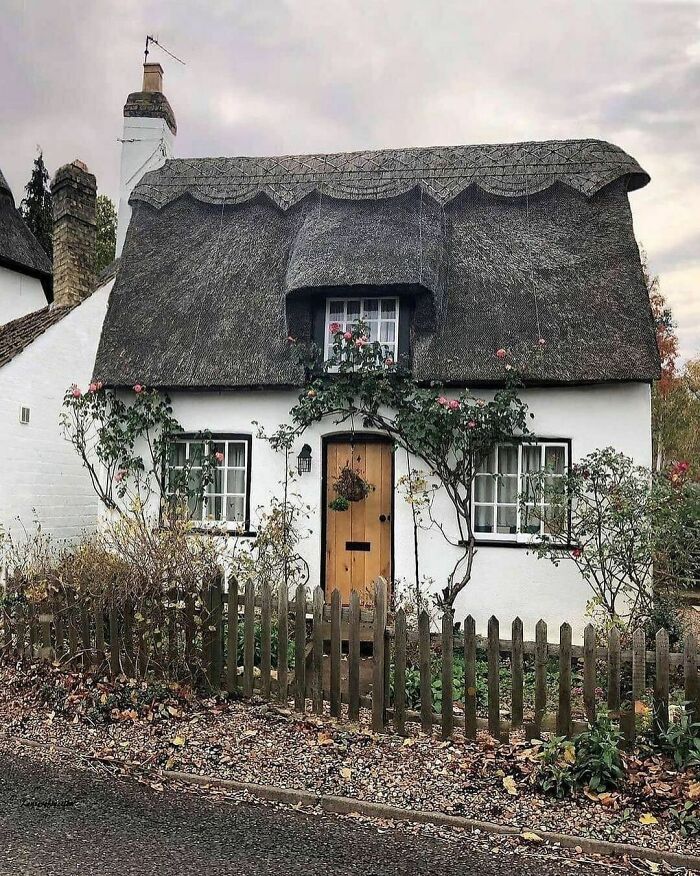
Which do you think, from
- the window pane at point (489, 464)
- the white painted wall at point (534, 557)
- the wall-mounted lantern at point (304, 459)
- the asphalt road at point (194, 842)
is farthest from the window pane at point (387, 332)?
the asphalt road at point (194, 842)

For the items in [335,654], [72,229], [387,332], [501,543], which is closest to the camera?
[335,654]

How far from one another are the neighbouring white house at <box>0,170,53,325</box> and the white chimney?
4.02m

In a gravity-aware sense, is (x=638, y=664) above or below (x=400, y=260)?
below

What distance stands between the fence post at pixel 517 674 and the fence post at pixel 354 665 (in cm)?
122

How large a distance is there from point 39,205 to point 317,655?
Result: 2521 cm

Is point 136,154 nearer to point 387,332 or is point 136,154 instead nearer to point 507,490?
point 387,332

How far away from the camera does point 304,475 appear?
9.54 meters

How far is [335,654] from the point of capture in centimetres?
566

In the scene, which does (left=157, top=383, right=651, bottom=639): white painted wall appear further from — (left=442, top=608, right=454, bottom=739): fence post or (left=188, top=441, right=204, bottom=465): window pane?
(left=442, top=608, right=454, bottom=739): fence post

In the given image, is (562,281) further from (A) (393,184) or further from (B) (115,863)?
(B) (115,863)

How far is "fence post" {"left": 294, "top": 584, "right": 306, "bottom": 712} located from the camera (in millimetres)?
5680

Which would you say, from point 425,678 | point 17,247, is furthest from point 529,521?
point 17,247

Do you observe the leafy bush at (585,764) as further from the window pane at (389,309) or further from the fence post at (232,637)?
the window pane at (389,309)

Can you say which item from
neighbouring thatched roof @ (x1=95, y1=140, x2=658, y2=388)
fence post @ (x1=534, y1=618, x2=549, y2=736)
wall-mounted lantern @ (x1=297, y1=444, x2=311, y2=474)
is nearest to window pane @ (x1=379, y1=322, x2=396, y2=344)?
neighbouring thatched roof @ (x1=95, y1=140, x2=658, y2=388)
